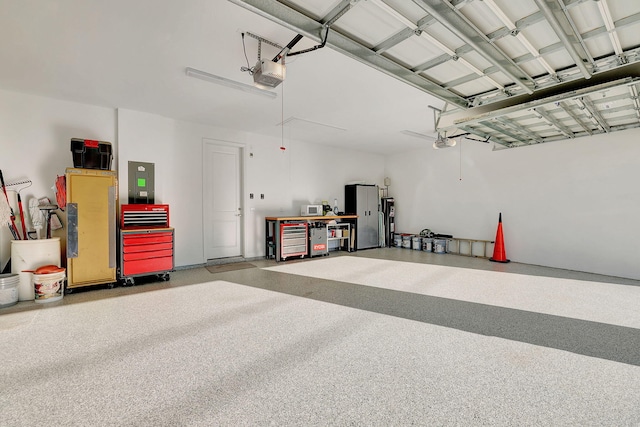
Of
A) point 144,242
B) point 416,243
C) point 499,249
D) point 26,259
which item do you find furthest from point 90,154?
point 499,249

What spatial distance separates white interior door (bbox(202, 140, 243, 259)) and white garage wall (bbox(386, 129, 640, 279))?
4916mm

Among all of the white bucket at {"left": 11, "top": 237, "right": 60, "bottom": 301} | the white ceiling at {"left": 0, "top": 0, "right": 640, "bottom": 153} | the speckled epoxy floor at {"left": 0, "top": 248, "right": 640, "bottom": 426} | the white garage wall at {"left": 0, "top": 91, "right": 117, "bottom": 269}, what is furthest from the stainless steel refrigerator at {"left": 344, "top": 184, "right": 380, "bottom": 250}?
the white bucket at {"left": 11, "top": 237, "right": 60, "bottom": 301}

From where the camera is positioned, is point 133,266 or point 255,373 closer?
point 255,373

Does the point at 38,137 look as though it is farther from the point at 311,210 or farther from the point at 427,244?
the point at 427,244

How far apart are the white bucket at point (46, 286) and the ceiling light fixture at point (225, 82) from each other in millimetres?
2932

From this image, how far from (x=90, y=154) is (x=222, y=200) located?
2274mm

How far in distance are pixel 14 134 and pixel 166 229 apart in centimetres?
230

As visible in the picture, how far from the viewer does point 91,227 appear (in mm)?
3783

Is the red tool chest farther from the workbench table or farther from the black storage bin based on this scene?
the workbench table

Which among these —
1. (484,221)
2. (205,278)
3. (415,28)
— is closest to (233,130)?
(205,278)

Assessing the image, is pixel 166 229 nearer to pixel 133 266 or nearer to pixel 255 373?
pixel 133 266

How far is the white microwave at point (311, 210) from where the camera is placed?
6461 mm

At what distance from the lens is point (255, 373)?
1.86 metres

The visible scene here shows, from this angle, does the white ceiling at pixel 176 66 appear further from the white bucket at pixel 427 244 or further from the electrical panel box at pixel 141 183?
the white bucket at pixel 427 244
